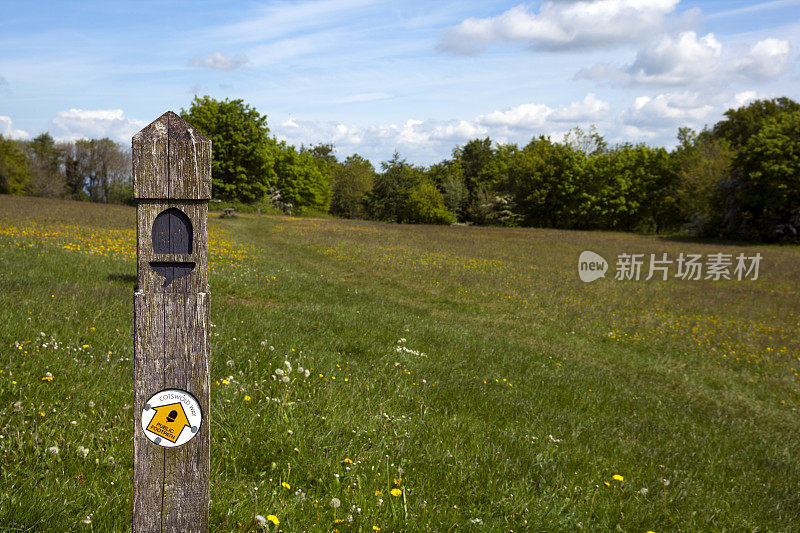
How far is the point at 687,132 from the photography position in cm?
7581

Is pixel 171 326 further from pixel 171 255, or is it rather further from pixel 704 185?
pixel 704 185

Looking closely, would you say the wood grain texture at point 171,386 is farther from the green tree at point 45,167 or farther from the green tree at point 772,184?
the green tree at point 45,167

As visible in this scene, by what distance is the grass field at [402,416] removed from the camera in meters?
3.30

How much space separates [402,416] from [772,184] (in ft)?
163

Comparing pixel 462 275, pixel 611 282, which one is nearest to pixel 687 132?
pixel 611 282

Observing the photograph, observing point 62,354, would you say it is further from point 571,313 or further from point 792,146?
point 792,146

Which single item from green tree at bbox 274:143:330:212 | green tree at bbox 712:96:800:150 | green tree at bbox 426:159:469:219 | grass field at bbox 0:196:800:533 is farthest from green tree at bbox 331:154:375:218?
grass field at bbox 0:196:800:533

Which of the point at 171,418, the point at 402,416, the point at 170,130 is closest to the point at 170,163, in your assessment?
the point at 170,130

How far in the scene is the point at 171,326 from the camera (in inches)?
77.4

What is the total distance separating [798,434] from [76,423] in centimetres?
967

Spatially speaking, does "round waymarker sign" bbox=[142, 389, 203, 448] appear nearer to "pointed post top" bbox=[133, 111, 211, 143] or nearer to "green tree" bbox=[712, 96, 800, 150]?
"pointed post top" bbox=[133, 111, 211, 143]

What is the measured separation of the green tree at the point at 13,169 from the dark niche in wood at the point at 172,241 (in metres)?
83.0

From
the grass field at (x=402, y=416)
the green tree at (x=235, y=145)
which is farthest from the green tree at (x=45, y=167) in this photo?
the grass field at (x=402, y=416)

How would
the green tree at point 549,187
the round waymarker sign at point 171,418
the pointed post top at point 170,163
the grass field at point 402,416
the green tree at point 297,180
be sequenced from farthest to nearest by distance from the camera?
the green tree at point 297,180, the green tree at point 549,187, the grass field at point 402,416, the round waymarker sign at point 171,418, the pointed post top at point 170,163
